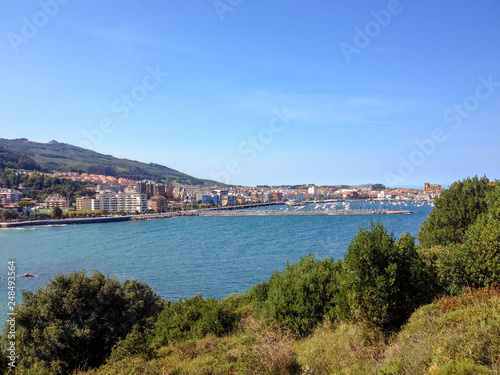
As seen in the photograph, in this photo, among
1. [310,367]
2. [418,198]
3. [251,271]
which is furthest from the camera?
[418,198]

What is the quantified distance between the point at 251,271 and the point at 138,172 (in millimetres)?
125829

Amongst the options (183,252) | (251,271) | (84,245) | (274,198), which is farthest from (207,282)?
(274,198)

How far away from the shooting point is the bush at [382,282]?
4938 millimetres

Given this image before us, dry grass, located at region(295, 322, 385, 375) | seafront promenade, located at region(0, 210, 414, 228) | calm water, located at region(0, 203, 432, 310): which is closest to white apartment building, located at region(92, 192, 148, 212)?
seafront promenade, located at region(0, 210, 414, 228)

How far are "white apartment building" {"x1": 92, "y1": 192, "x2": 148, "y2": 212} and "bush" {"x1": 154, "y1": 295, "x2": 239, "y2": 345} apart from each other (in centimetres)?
6836

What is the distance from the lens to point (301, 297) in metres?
6.25

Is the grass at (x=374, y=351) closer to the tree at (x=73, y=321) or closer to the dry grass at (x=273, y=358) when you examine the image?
the dry grass at (x=273, y=358)

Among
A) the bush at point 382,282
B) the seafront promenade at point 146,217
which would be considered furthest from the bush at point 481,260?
the seafront promenade at point 146,217

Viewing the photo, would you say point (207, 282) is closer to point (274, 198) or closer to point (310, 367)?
point (310, 367)

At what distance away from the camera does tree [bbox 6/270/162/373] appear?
6222mm

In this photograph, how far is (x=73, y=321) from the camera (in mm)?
6867

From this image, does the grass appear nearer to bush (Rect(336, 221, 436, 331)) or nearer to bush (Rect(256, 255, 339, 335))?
bush (Rect(336, 221, 436, 331))

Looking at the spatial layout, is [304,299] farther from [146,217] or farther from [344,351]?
[146,217]

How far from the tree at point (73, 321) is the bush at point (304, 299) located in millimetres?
3187
